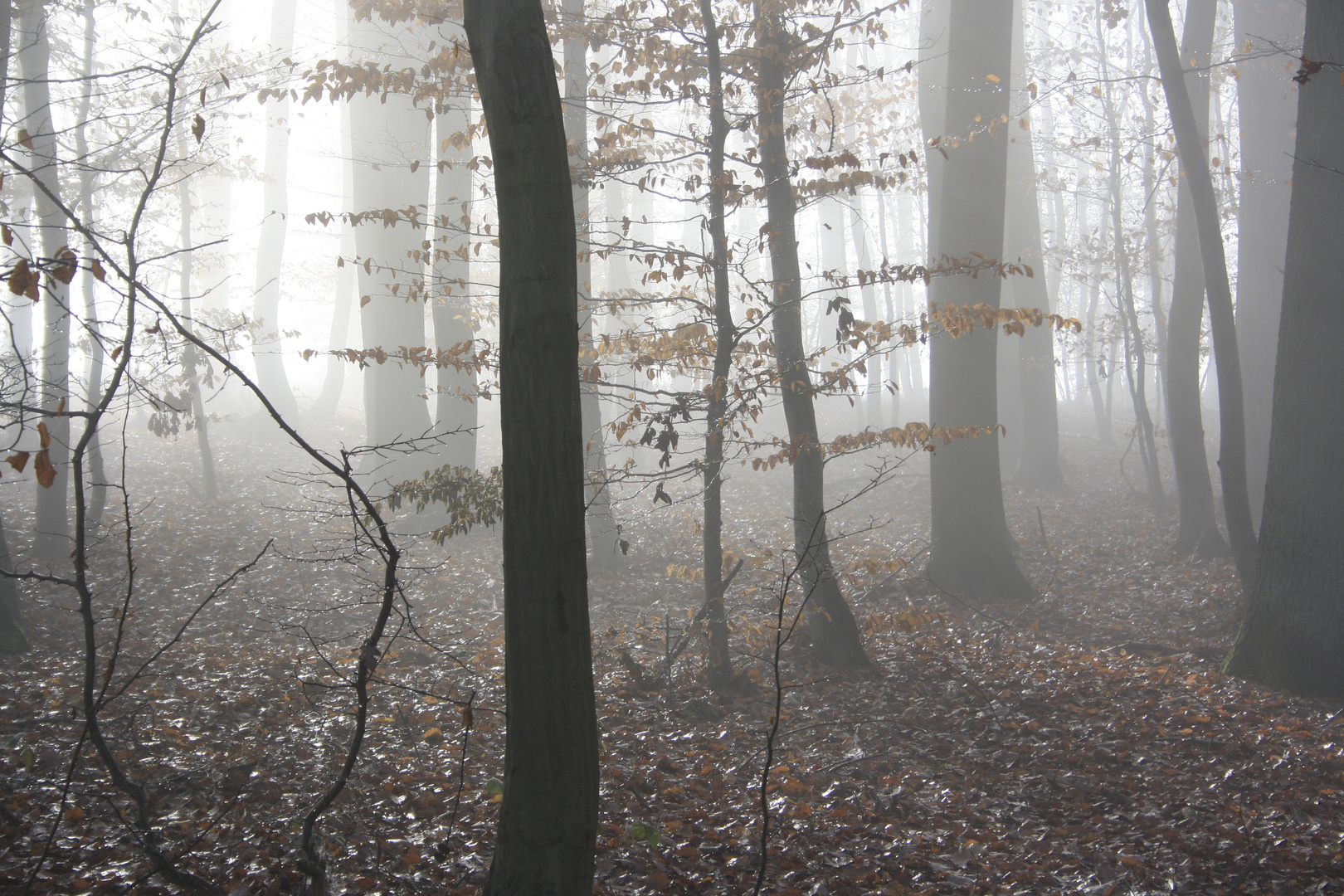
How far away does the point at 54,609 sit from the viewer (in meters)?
7.75

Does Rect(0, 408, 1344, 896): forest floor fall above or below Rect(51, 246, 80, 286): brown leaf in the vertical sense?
below

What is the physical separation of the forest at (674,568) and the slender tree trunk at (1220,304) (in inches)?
2.0

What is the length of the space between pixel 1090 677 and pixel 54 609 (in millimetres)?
10015

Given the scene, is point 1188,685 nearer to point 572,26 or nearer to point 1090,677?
point 1090,677

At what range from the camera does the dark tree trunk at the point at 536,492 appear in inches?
113

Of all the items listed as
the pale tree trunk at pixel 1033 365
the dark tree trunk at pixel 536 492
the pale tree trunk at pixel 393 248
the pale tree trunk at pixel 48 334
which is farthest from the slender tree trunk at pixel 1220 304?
the pale tree trunk at pixel 48 334

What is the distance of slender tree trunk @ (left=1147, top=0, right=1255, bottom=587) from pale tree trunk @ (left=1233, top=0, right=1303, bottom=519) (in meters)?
3.29

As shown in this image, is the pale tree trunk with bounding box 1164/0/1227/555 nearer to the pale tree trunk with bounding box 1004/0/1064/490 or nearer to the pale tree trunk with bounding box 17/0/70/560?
the pale tree trunk with bounding box 1004/0/1064/490

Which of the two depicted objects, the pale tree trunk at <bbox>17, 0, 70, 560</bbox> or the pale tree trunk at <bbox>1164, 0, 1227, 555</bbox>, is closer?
the pale tree trunk at <bbox>17, 0, 70, 560</bbox>

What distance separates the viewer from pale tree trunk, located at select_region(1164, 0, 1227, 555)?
36.1ft

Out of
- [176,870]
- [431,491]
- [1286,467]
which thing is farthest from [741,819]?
[1286,467]

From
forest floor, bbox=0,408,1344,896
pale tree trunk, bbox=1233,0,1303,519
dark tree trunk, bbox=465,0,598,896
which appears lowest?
forest floor, bbox=0,408,1344,896

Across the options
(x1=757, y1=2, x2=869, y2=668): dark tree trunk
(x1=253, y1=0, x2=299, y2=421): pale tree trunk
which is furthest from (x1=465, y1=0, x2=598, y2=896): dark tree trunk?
(x1=253, y1=0, x2=299, y2=421): pale tree trunk

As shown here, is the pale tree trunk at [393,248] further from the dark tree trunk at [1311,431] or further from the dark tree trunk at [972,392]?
the dark tree trunk at [1311,431]
